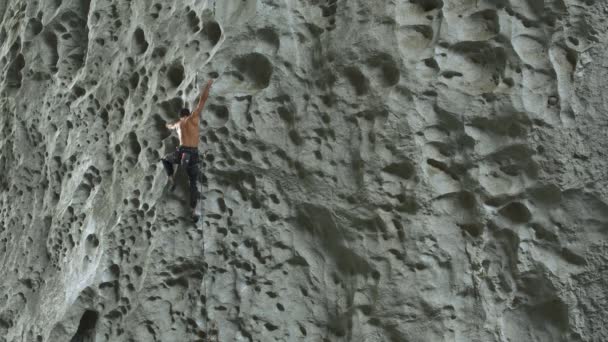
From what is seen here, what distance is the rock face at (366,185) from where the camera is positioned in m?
2.85

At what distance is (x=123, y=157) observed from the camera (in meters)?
3.33

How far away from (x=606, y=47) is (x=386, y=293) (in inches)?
47.3

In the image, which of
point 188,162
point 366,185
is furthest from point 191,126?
point 366,185

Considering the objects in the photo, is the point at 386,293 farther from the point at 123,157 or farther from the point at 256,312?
the point at 123,157

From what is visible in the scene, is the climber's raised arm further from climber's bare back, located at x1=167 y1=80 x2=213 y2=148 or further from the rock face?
the rock face

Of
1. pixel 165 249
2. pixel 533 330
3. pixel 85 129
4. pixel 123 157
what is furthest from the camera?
pixel 85 129

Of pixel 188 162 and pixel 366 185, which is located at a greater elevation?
pixel 188 162

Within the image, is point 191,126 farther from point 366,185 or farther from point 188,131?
point 366,185

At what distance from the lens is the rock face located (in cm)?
285

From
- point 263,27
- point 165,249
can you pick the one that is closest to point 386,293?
point 165,249

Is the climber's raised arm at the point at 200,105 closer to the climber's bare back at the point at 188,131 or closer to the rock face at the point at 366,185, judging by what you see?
the climber's bare back at the point at 188,131

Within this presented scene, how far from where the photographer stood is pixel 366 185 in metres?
2.98

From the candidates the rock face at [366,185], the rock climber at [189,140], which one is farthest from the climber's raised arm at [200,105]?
the rock face at [366,185]

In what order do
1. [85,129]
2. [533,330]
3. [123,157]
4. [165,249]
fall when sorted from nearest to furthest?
1. [533,330]
2. [165,249]
3. [123,157]
4. [85,129]
